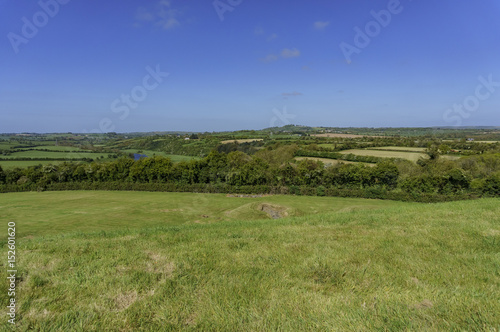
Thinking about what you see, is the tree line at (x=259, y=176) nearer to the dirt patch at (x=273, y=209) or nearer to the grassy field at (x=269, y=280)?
Result: the dirt patch at (x=273, y=209)

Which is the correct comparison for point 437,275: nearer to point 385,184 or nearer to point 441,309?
point 441,309

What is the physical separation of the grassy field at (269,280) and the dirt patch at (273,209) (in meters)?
22.9

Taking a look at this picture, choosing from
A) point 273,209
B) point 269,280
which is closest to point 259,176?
point 273,209

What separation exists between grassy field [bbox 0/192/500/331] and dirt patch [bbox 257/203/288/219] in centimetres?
2288

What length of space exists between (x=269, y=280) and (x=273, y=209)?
27993 millimetres

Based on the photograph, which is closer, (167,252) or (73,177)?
(167,252)

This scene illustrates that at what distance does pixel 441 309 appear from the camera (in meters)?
3.41

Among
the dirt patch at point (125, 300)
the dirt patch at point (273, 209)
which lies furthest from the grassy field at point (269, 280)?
the dirt patch at point (273, 209)

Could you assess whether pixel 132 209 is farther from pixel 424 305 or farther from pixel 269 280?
Result: pixel 424 305

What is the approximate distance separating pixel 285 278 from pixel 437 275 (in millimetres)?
2899

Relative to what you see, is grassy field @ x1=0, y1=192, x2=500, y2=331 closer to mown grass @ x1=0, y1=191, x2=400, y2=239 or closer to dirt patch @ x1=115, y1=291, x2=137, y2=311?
dirt patch @ x1=115, y1=291, x2=137, y2=311

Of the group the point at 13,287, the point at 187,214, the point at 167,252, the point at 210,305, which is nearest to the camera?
the point at 210,305

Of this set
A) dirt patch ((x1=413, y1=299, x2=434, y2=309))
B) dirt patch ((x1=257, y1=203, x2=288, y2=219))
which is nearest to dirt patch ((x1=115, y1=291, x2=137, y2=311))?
dirt patch ((x1=413, y1=299, x2=434, y2=309))

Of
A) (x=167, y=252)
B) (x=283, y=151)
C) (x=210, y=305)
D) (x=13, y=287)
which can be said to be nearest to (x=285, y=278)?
(x=210, y=305)
